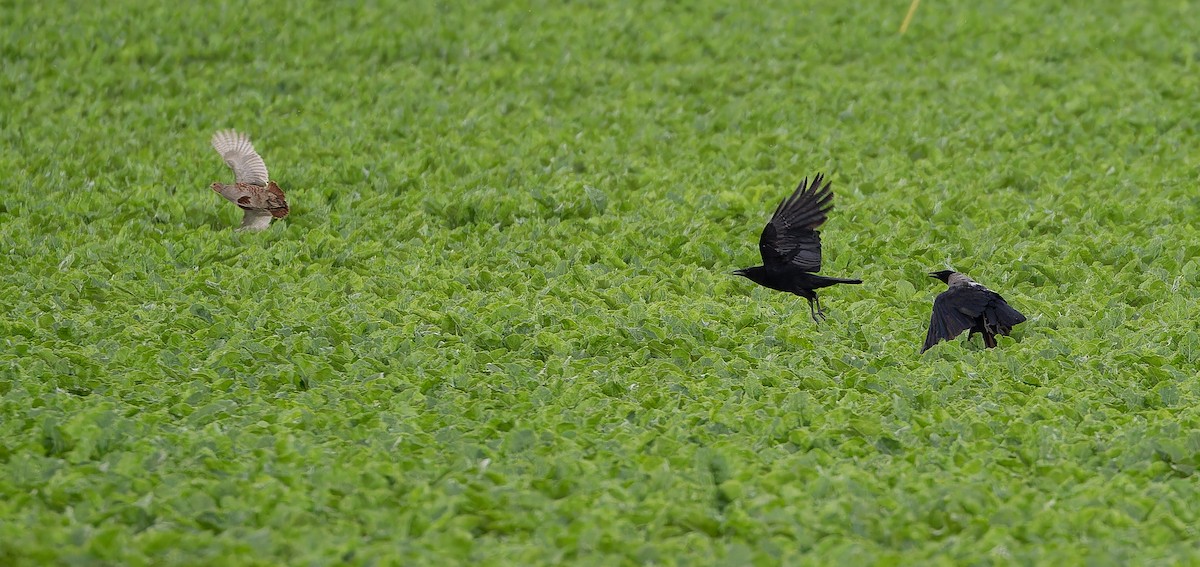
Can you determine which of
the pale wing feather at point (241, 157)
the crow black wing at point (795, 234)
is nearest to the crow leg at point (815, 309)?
the crow black wing at point (795, 234)

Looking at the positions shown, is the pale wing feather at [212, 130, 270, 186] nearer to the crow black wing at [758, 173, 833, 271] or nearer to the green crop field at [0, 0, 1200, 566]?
the green crop field at [0, 0, 1200, 566]

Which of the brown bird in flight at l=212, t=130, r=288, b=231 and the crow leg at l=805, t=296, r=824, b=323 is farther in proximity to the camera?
the brown bird in flight at l=212, t=130, r=288, b=231

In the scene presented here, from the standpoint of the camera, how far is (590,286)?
339 inches

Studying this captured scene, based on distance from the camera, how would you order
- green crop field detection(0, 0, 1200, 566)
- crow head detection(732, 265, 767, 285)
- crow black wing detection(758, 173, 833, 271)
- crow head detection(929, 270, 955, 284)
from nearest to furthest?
green crop field detection(0, 0, 1200, 566), crow black wing detection(758, 173, 833, 271), crow head detection(732, 265, 767, 285), crow head detection(929, 270, 955, 284)

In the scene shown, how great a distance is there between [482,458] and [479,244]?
3.83 m

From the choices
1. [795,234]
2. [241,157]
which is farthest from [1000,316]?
[241,157]

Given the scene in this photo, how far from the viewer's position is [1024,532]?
5.09 metres

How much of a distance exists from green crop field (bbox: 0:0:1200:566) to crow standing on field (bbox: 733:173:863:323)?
10.8 inches

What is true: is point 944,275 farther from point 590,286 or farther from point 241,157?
point 241,157

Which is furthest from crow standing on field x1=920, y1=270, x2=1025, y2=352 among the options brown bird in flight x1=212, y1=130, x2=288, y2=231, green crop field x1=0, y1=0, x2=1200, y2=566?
brown bird in flight x1=212, y1=130, x2=288, y2=231

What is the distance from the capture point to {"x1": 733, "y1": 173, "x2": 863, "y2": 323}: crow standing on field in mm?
7340

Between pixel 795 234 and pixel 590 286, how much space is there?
163 cm

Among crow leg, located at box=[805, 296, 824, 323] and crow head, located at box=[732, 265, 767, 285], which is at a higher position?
crow head, located at box=[732, 265, 767, 285]

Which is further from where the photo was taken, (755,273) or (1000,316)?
(755,273)
